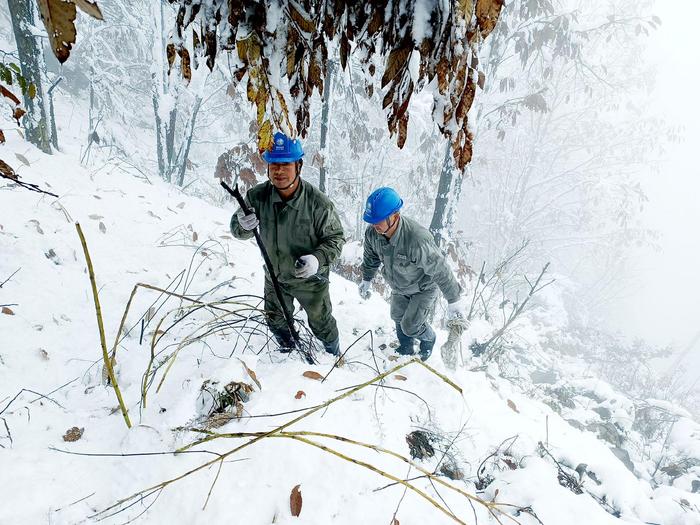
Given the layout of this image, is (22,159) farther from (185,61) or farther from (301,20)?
(301,20)

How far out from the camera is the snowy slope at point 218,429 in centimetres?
144

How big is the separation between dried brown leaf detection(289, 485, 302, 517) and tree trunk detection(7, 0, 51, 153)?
5.76 metres

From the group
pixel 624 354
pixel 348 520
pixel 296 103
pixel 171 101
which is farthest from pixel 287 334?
pixel 624 354

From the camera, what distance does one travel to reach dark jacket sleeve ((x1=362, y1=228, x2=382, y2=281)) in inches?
139

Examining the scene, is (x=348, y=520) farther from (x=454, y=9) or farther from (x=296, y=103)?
(x=454, y=9)

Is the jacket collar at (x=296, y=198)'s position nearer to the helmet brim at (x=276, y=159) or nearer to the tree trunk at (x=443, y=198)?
the helmet brim at (x=276, y=159)

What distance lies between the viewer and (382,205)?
2.93m

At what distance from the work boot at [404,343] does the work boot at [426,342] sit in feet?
0.35

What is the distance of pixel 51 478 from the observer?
4.68ft

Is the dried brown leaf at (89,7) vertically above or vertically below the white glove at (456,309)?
above

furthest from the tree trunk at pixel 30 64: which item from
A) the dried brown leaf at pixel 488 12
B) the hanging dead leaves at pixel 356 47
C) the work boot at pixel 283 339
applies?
the dried brown leaf at pixel 488 12

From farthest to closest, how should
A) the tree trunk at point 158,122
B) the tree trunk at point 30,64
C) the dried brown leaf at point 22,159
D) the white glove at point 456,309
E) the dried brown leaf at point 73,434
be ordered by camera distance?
the tree trunk at point 158,122
the tree trunk at point 30,64
the dried brown leaf at point 22,159
the white glove at point 456,309
the dried brown leaf at point 73,434

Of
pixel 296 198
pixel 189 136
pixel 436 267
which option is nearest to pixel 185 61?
pixel 296 198

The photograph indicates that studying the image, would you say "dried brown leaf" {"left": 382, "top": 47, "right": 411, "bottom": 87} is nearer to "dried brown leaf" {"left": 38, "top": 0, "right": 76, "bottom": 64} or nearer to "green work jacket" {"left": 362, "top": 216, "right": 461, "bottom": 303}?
"dried brown leaf" {"left": 38, "top": 0, "right": 76, "bottom": 64}
